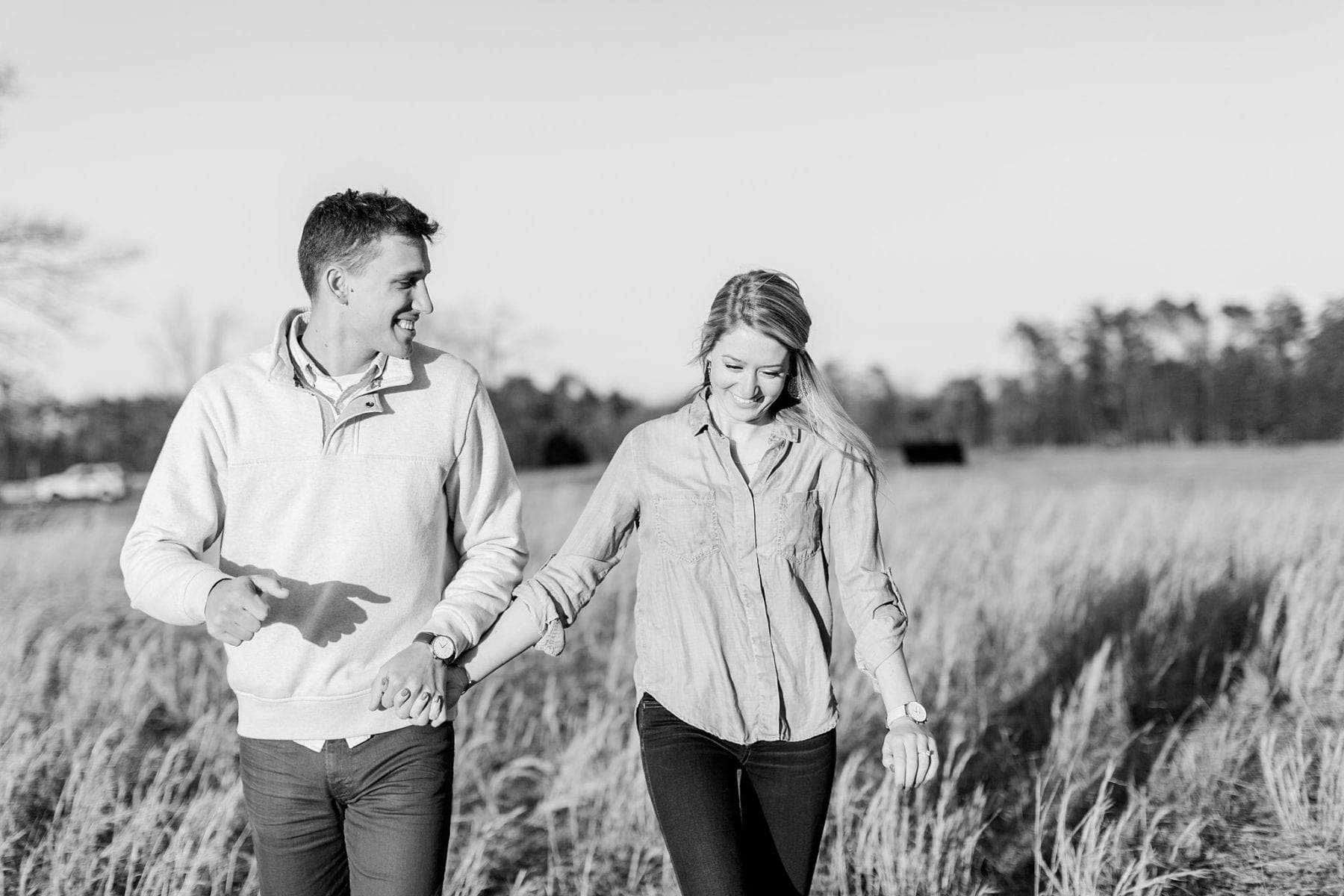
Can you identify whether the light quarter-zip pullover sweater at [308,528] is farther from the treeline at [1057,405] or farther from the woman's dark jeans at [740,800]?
the treeline at [1057,405]

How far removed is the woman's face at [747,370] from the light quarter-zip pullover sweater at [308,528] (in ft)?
2.05

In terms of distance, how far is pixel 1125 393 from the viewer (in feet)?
197

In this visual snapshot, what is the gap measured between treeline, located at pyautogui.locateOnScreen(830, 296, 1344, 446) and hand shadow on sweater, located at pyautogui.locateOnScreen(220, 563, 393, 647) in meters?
34.6

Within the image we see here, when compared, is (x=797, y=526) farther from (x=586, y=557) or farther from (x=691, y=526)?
(x=586, y=557)

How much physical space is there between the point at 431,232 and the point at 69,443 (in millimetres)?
58294

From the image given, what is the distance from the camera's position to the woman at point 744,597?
92.1 inches

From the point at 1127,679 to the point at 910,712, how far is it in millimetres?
3829

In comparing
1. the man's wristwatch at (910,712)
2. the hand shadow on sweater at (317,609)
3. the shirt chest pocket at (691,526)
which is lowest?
the man's wristwatch at (910,712)

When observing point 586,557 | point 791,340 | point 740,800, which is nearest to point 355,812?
point 586,557

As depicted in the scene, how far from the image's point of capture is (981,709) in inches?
207

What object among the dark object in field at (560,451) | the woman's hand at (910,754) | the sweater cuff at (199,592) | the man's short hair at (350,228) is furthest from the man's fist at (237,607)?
the dark object in field at (560,451)

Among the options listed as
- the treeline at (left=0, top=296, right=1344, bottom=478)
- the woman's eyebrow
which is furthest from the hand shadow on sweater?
the treeline at (left=0, top=296, right=1344, bottom=478)

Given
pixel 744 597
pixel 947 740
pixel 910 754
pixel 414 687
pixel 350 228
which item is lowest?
pixel 947 740

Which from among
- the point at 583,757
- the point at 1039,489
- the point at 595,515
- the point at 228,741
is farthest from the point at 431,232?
the point at 1039,489
